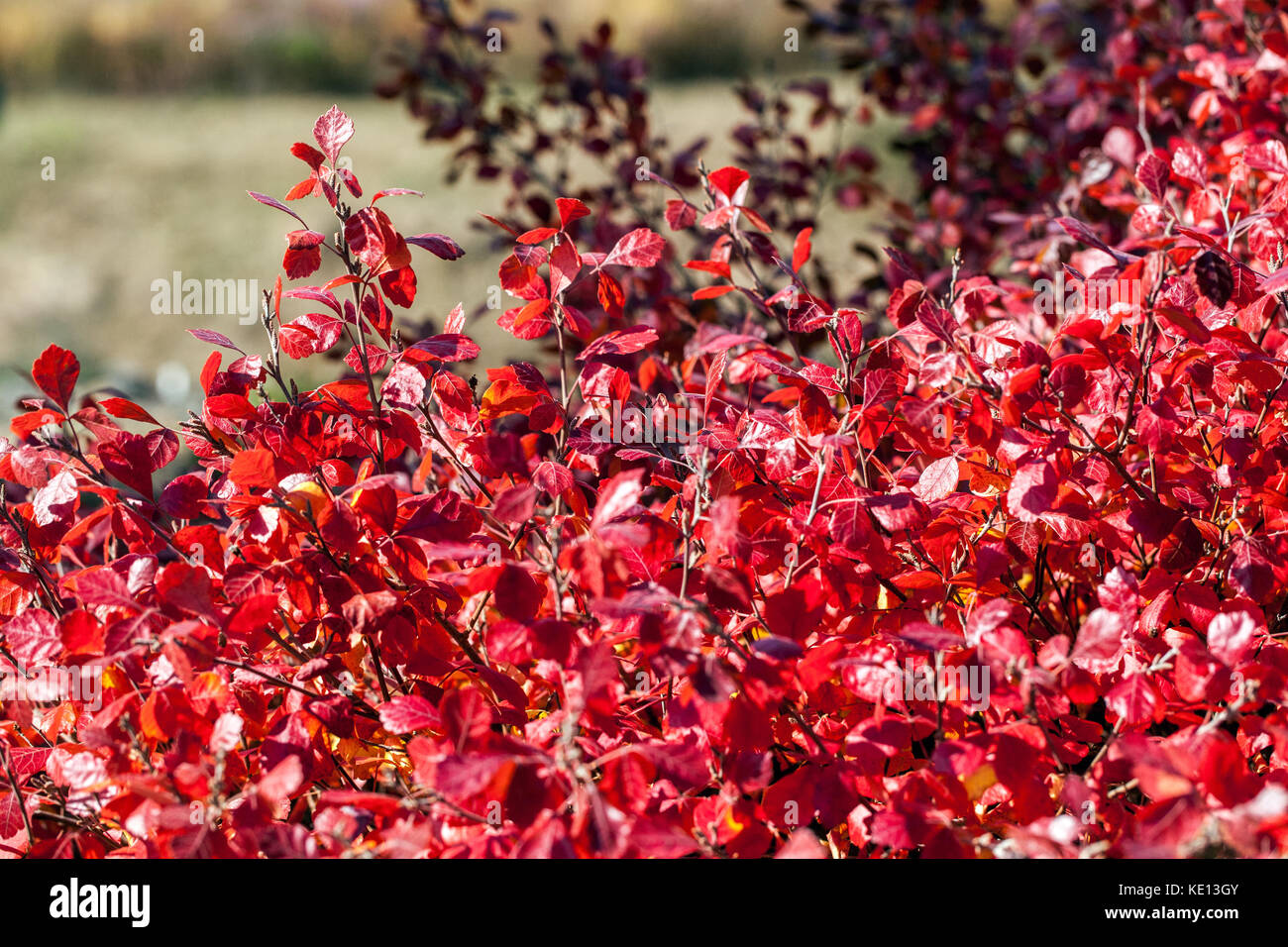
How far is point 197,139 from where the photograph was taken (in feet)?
39.4

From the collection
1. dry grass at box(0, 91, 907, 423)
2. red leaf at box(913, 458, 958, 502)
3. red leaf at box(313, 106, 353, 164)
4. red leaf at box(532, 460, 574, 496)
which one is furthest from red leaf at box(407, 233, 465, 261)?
dry grass at box(0, 91, 907, 423)

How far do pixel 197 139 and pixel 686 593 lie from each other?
41.5 ft

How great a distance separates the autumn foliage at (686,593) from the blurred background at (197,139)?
5.41 meters

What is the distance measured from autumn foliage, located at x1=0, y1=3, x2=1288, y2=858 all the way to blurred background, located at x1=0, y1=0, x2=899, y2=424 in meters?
5.41

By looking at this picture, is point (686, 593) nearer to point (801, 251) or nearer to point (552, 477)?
point (552, 477)

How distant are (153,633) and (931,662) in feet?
3.04

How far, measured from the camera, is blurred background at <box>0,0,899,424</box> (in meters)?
9.02

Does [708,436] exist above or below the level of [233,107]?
below

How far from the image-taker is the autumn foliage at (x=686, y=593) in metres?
1.06

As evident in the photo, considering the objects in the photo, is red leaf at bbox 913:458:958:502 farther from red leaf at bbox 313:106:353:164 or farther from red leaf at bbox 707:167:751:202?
red leaf at bbox 313:106:353:164

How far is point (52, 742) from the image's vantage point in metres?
1.51
